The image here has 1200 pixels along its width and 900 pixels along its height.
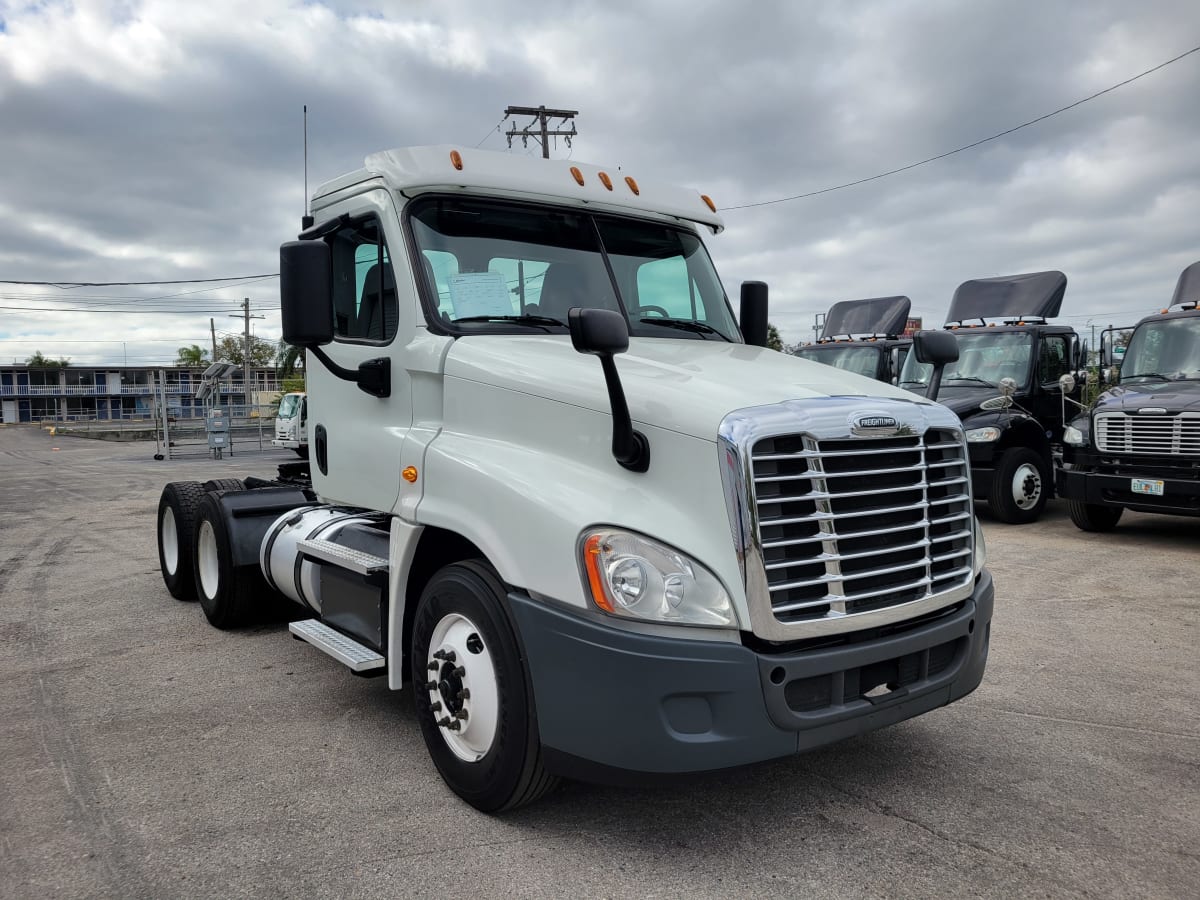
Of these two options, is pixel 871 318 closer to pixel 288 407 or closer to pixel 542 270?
pixel 542 270

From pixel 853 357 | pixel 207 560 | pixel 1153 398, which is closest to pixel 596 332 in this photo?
pixel 207 560

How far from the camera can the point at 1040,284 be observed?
12773 millimetres

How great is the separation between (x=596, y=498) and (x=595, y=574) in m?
0.27

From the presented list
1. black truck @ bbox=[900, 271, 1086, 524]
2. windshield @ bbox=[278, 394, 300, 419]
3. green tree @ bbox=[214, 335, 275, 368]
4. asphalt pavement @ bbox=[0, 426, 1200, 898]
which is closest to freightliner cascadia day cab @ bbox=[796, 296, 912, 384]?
black truck @ bbox=[900, 271, 1086, 524]

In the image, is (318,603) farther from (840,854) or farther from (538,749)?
(840,854)

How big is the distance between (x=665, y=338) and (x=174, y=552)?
4634 millimetres

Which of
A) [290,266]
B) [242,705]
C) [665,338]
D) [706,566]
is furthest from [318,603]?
[706,566]

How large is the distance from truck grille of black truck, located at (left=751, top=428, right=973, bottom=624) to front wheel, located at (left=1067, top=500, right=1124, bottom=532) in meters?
7.53

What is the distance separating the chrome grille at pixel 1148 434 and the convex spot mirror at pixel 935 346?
5790mm

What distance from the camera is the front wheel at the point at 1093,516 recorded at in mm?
9961

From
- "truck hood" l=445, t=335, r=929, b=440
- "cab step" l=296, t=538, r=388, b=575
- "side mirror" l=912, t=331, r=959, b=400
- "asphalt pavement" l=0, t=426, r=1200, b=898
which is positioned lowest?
"asphalt pavement" l=0, t=426, r=1200, b=898

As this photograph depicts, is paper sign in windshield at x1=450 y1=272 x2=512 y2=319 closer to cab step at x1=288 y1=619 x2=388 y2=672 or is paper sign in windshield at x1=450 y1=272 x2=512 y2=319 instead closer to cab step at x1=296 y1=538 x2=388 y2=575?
cab step at x1=296 y1=538 x2=388 y2=575

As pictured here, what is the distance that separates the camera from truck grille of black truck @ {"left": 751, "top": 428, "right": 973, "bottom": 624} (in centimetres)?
294

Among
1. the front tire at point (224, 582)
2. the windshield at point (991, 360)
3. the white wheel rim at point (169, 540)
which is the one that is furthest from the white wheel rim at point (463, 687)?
the windshield at point (991, 360)
